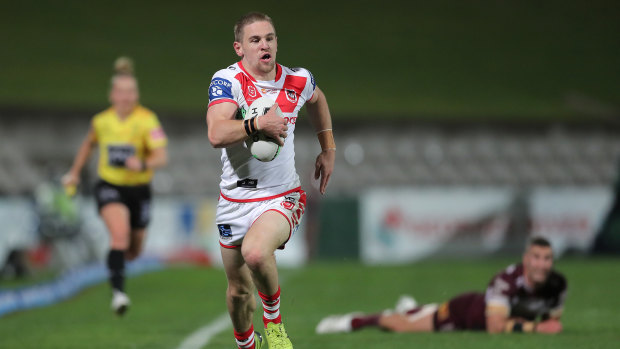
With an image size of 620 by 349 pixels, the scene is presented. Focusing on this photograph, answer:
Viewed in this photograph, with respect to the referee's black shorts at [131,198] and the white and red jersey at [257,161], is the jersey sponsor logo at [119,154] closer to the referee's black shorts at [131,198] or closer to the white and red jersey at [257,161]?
the referee's black shorts at [131,198]

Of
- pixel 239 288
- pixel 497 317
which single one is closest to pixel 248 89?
pixel 239 288

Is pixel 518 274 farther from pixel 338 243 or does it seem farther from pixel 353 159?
pixel 353 159

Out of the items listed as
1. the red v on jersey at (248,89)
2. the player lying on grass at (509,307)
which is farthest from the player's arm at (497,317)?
the red v on jersey at (248,89)

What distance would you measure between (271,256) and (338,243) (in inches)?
675

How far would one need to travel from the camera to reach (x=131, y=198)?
37.9 ft

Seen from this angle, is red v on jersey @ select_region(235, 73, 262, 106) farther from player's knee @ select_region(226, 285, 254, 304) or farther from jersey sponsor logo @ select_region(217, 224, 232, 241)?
player's knee @ select_region(226, 285, 254, 304)

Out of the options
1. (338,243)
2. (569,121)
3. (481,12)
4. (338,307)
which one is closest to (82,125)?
(338,243)

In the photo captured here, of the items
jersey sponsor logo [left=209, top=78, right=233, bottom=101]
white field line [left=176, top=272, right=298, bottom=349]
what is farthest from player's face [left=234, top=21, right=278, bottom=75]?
white field line [left=176, top=272, right=298, bottom=349]

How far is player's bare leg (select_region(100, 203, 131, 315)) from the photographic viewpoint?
10852 mm

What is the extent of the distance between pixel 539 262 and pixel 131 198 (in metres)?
4.53

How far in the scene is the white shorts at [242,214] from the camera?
712cm

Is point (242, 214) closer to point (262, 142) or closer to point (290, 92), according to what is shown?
point (262, 142)

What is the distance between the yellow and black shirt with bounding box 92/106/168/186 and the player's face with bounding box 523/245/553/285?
4.20 m

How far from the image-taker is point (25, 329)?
11.0m
